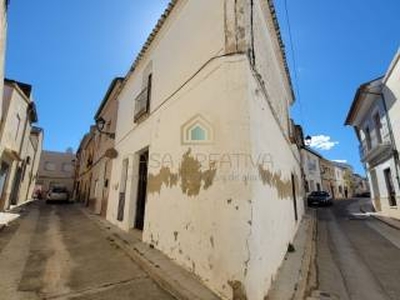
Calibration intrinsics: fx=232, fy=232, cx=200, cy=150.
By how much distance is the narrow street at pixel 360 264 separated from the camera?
12.0ft

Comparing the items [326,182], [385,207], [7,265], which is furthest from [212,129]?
[326,182]

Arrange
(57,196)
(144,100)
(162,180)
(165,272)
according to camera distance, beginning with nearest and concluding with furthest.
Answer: (165,272), (162,180), (144,100), (57,196)

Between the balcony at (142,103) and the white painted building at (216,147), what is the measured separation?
1.02 feet

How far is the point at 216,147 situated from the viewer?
3.42m

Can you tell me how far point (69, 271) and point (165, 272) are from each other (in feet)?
5.19

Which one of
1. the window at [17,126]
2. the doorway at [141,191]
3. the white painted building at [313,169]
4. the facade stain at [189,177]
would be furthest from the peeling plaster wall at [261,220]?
the white painted building at [313,169]

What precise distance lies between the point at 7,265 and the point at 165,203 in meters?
2.82

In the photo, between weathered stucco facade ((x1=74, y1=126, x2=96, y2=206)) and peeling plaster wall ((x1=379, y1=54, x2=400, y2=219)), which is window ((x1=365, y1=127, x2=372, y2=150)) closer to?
peeling plaster wall ((x1=379, y1=54, x2=400, y2=219))

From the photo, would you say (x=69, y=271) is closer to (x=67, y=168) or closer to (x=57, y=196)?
(x=57, y=196)

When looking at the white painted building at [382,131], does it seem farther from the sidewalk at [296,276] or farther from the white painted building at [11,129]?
the white painted building at [11,129]

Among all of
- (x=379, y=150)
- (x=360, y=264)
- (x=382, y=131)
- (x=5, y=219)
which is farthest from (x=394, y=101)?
(x=5, y=219)

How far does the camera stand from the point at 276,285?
3537 mm

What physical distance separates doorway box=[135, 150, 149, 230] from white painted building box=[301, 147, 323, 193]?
81.6 ft

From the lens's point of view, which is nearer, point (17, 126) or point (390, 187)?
point (390, 187)
